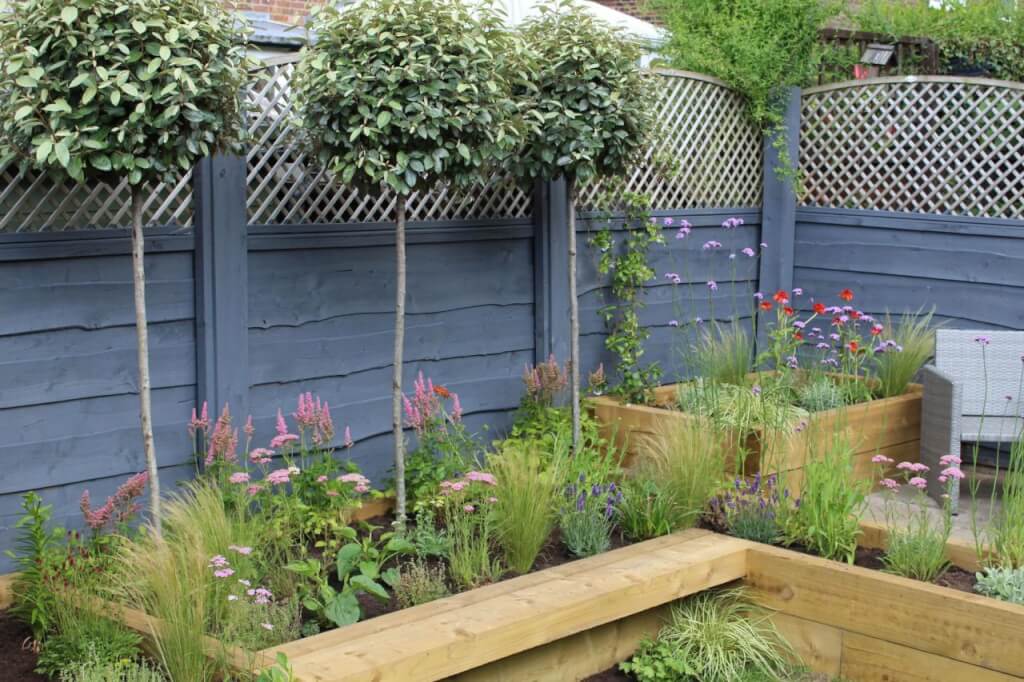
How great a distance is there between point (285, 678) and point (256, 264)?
2015 mm

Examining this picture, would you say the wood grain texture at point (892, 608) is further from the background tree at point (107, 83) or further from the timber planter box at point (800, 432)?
the background tree at point (107, 83)

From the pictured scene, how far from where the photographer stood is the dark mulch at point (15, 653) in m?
3.44

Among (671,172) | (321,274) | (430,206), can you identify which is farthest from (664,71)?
(321,274)

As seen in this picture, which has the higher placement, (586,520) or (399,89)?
(399,89)

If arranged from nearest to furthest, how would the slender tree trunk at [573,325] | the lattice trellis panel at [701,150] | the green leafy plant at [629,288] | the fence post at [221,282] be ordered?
1. the fence post at [221,282]
2. the slender tree trunk at [573,325]
3. the green leafy plant at [629,288]
4. the lattice trellis panel at [701,150]

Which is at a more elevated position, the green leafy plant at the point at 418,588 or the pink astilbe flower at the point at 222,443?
the pink astilbe flower at the point at 222,443

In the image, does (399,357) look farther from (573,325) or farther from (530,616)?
(530,616)

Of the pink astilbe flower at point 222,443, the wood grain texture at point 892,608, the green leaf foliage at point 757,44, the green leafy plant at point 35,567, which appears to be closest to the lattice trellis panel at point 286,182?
the pink astilbe flower at point 222,443

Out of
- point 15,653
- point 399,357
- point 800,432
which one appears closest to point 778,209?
point 800,432

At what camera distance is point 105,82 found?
3463 mm

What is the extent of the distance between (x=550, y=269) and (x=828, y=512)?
2.00 meters

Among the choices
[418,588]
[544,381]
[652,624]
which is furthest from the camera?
[544,381]

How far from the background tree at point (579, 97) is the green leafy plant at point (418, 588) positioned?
6.49 ft

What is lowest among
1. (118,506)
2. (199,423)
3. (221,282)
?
(118,506)
